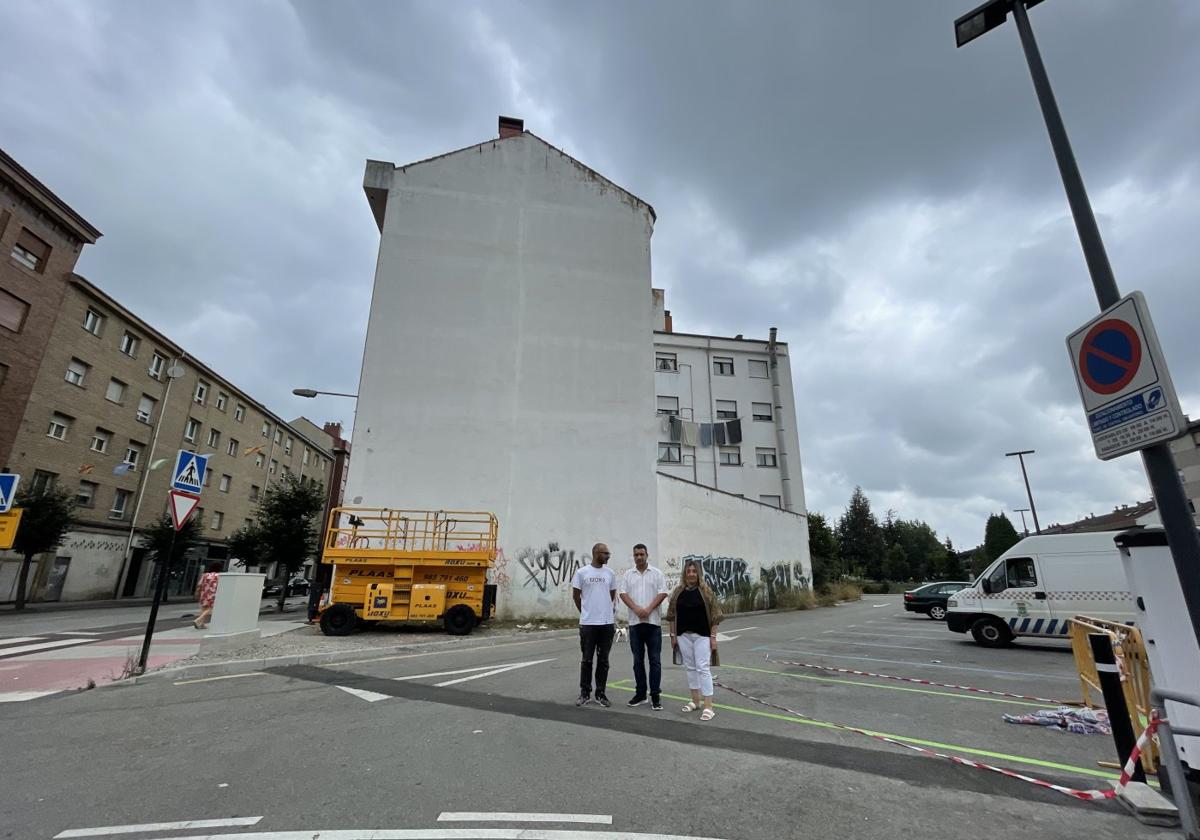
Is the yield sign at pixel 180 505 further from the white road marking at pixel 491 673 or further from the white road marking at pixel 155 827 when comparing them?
the white road marking at pixel 155 827

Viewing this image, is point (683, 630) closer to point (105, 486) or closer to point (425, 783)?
point (425, 783)

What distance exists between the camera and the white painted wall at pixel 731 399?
104ft

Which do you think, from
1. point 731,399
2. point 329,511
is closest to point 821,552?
point 731,399

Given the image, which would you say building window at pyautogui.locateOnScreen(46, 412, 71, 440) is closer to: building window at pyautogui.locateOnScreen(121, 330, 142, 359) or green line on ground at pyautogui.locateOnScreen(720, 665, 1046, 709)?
building window at pyautogui.locateOnScreen(121, 330, 142, 359)

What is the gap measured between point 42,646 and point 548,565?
38.0 ft

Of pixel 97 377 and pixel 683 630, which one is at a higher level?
pixel 97 377

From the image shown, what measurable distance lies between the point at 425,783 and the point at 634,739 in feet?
6.00

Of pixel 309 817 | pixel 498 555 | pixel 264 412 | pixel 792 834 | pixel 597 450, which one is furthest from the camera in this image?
pixel 264 412

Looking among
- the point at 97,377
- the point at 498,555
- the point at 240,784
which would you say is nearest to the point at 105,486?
the point at 97,377

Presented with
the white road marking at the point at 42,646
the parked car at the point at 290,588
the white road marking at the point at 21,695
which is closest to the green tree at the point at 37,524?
the white road marking at the point at 42,646

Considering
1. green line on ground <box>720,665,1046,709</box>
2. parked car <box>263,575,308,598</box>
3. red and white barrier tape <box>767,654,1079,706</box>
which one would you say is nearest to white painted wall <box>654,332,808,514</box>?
red and white barrier tape <box>767,654,1079,706</box>

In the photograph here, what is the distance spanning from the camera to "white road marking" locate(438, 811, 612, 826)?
3.22 metres

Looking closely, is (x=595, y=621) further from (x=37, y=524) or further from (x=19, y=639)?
(x=37, y=524)

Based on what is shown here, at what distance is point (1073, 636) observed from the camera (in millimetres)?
6227
